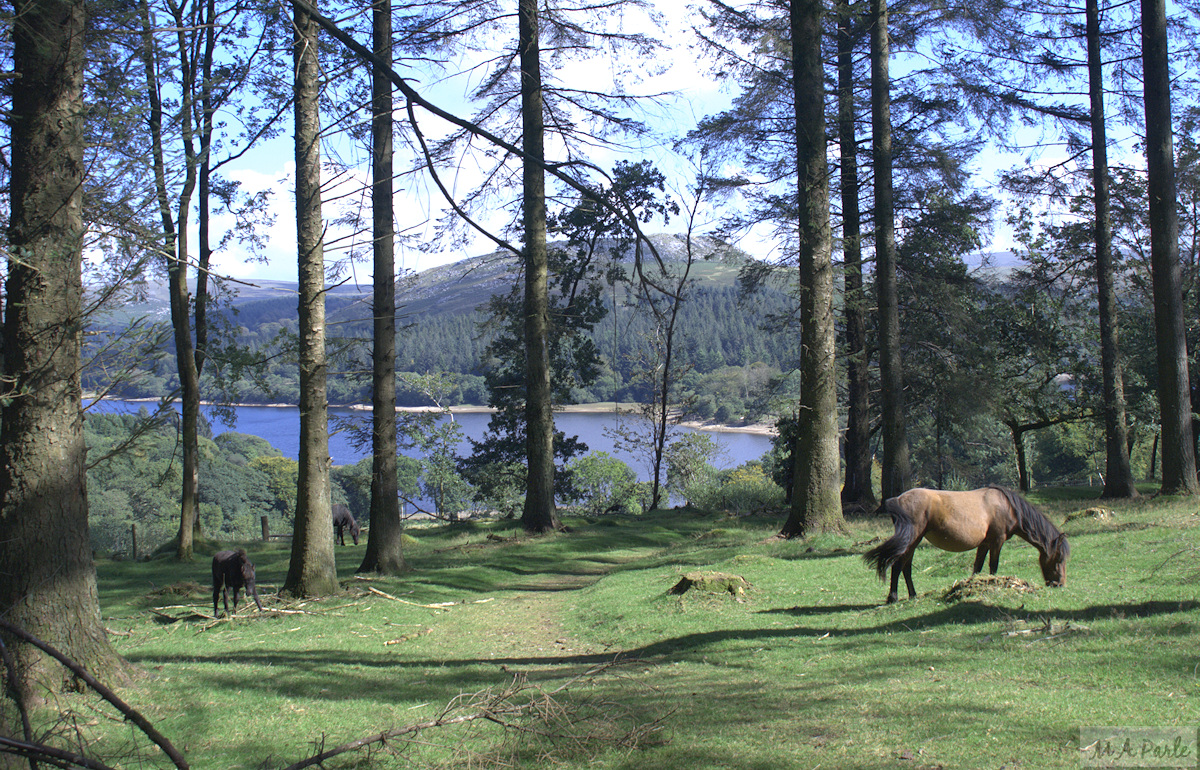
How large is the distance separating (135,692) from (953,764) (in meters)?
5.08

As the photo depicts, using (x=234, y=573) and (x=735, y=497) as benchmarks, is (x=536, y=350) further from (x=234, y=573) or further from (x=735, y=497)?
(x=735, y=497)

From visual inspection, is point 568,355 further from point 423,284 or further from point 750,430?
point 750,430

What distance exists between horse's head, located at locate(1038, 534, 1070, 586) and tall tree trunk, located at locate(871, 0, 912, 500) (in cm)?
938

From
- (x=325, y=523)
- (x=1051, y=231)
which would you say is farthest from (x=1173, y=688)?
(x=1051, y=231)

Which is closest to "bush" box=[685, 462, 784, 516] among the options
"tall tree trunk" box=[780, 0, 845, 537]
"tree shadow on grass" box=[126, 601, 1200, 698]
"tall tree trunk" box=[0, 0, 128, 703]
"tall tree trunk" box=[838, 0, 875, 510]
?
"tall tree trunk" box=[838, 0, 875, 510]

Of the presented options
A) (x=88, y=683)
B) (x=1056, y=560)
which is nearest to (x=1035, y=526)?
(x=1056, y=560)

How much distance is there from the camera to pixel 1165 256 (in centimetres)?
1253

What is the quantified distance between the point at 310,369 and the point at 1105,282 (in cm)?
1605

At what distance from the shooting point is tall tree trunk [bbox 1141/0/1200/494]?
12.3 metres

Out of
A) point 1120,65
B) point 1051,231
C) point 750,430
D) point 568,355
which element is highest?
point 1120,65

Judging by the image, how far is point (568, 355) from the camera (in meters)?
27.5

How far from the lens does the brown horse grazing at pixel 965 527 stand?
6.45 meters

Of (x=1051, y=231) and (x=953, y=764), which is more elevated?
(x=1051, y=231)

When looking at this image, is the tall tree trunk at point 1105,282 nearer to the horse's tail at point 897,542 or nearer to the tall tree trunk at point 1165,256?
the tall tree trunk at point 1165,256
